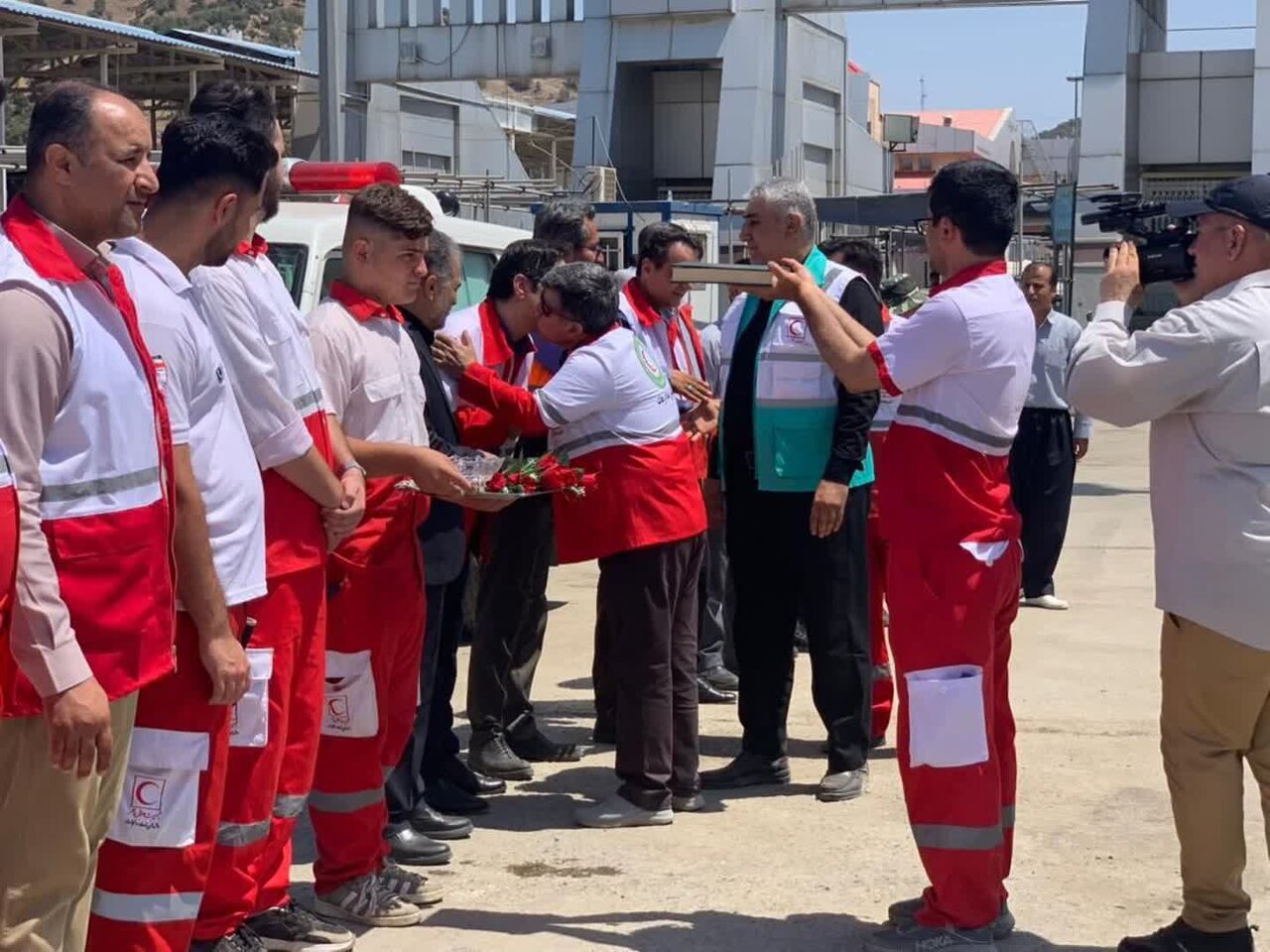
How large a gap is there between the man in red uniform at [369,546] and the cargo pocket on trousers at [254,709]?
28.8 inches

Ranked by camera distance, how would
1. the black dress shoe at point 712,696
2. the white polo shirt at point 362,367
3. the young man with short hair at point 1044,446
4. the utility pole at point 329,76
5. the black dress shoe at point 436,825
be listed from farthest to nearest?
1. the utility pole at point 329,76
2. the young man with short hair at point 1044,446
3. the black dress shoe at point 712,696
4. the black dress shoe at point 436,825
5. the white polo shirt at point 362,367

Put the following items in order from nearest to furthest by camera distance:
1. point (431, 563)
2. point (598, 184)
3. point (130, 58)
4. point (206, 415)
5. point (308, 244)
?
point (206, 415) → point (431, 563) → point (308, 244) → point (130, 58) → point (598, 184)

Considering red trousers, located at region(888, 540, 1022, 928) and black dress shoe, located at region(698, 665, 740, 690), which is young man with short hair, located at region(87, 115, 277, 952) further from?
black dress shoe, located at region(698, 665, 740, 690)

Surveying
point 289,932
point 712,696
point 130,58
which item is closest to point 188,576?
point 289,932

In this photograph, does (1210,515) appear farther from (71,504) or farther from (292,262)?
(292,262)

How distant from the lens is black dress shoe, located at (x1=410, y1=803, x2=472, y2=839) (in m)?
5.81

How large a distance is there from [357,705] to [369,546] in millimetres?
452

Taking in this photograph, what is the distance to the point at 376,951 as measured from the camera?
4.80 m

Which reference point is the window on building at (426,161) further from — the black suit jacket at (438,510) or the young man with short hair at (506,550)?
the black suit jacket at (438,510)

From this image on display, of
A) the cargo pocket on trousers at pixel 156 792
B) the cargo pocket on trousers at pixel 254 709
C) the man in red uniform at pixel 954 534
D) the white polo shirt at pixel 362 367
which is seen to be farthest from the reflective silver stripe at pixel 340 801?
the man in red uniform at pixel 954 534

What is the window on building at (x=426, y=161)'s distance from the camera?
35.0 meters

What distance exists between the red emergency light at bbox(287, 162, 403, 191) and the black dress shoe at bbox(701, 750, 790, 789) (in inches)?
139

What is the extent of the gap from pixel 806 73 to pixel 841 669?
27611 mm

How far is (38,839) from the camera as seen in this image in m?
3.24
